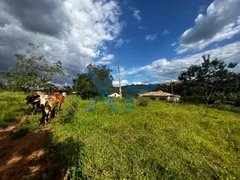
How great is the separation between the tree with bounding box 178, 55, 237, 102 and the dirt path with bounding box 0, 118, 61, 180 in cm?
2462

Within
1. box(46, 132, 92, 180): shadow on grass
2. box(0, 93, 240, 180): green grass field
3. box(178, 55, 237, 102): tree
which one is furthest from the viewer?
box(178, 55, 237, 102): tree

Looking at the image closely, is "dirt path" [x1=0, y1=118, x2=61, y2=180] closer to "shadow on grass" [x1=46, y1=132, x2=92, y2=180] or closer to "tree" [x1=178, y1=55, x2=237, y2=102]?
"shadow on grass" [x1=46, y1=132, x2=92, y2=180]

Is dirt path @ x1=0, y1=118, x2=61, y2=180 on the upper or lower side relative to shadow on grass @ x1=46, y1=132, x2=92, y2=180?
lower

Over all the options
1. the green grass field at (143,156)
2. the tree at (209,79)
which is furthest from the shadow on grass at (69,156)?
the tree at (209,79)

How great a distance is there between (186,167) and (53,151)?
2.87 metres

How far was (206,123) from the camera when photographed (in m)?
6.05

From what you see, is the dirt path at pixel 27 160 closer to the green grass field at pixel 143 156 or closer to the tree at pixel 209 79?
the green grass field at pixel 143 156

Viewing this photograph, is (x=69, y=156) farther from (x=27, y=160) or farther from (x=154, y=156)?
(x=154, y=156)

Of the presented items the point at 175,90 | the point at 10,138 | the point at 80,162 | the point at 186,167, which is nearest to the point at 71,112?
the point at 10,138

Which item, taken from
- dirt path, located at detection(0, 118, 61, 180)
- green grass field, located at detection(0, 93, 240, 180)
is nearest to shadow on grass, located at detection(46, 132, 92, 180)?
green grass field, located at detection(0, 93, 240, 180)

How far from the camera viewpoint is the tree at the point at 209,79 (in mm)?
21156

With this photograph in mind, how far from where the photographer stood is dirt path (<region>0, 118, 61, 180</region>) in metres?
2.42

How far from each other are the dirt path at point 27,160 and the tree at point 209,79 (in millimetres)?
24621

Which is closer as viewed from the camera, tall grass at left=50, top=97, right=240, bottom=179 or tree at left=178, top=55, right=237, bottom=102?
tall grass at left=50, top=97, right=240, bottom=179
